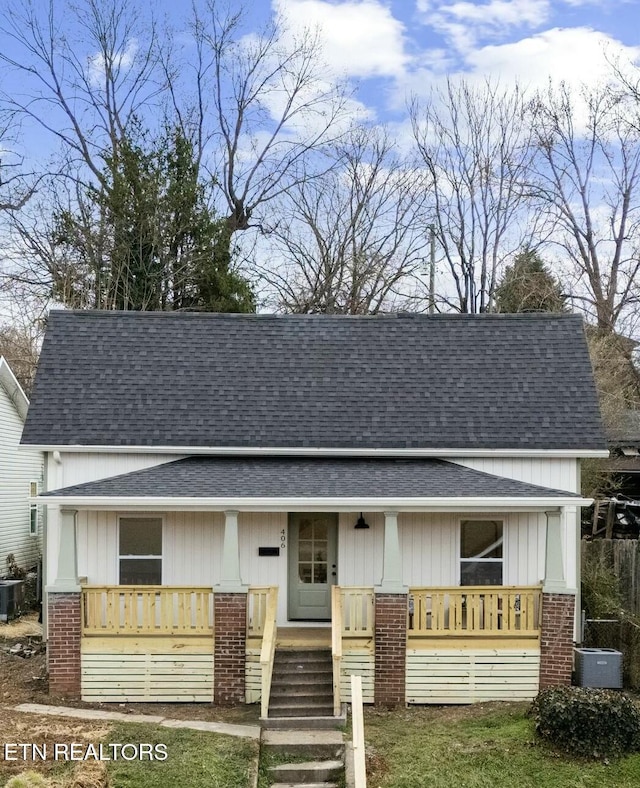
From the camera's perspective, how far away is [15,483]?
24.3 metres

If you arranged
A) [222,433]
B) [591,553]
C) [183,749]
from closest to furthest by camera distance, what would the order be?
[183,749]
[222,433]
[591,553]

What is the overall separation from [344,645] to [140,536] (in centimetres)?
390

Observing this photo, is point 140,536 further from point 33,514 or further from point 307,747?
point 33,514

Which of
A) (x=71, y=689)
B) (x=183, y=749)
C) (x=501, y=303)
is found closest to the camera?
(x=183, y=749)

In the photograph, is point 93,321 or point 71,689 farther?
point 93,321

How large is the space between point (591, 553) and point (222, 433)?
702 cm

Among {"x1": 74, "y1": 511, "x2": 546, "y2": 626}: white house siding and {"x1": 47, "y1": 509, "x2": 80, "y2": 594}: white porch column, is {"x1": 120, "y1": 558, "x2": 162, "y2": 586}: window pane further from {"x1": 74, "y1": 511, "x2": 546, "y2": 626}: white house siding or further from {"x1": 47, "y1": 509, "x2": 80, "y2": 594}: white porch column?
{"x1": 47, "y1": 509, "x2": 80, "y2": 594}: white porch column

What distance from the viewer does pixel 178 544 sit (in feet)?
45.7

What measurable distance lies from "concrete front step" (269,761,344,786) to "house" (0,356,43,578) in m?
14.5

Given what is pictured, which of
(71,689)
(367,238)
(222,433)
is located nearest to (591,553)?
(222,433)

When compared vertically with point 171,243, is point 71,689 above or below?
below

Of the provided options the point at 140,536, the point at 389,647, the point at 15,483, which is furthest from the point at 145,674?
the point at 15,483

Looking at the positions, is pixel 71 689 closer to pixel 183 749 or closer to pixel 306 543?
pixel 183 749

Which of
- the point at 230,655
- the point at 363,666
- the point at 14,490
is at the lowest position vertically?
the point at 363,666
